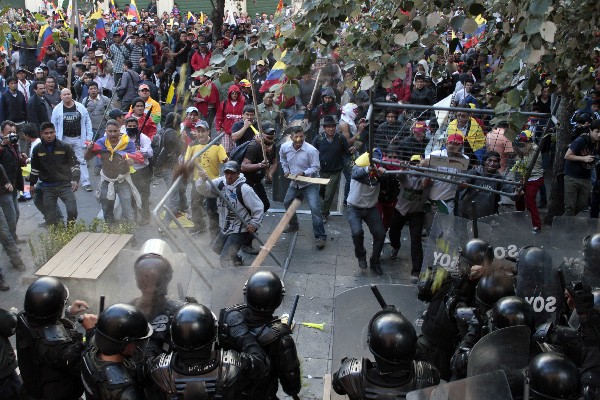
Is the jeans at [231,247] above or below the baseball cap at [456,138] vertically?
below

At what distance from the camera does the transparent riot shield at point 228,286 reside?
4.50 meters

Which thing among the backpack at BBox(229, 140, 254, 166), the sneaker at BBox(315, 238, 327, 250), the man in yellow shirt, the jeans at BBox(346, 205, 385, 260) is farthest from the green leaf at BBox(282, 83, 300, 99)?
the sneaker at BBox(315, 238, 327, 250)

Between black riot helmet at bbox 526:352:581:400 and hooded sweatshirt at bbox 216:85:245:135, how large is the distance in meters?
7.94

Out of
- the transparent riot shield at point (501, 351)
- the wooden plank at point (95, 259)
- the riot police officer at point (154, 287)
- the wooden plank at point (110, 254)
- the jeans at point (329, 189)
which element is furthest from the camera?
the jeans at point (329, 189)

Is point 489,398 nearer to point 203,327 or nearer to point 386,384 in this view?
point 386,384

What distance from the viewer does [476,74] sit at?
47.0 ft

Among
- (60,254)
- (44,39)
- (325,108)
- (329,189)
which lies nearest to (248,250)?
(329,189)

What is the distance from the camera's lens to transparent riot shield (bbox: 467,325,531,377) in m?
3.28

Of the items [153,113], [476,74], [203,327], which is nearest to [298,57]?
[203,327]

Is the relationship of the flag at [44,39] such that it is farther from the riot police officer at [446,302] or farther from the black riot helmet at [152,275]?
the riot police officer at [446,302]

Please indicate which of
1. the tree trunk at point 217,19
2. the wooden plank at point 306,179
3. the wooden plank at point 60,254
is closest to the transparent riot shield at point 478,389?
the wooden plank at point 60,254

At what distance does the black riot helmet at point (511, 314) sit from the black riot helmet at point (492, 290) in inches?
17.7

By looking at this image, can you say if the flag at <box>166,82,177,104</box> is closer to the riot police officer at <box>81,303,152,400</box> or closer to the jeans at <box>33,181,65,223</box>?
the jeans at <box>33,181,65,223</box>

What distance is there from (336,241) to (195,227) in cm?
196
